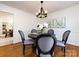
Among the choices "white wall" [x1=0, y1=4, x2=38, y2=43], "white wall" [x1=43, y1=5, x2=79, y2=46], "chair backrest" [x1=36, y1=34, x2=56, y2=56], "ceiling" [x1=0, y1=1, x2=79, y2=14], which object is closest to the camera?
"chair backrest" [x1=36, y1=34, x2=56, y2=56]

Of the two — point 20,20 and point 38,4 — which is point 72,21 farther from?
point 20,20

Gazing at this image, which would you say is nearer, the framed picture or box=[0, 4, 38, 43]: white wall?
box=[0, 4, 38, 43]: white wall

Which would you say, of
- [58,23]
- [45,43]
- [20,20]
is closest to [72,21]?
[58,23]

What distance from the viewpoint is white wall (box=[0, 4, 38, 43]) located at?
523cm

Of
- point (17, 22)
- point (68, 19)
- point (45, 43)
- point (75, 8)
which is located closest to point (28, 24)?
point (17, 22)

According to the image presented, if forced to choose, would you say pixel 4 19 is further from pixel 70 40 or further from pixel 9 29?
pixel 70 40

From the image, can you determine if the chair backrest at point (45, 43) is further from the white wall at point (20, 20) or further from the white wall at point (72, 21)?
the white wall at point (20, 20)

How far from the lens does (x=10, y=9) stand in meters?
5.18

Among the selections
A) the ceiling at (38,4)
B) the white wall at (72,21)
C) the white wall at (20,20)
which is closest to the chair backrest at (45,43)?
the ceiling at (38,4)

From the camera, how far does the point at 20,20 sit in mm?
5957

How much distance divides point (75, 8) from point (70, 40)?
170cm

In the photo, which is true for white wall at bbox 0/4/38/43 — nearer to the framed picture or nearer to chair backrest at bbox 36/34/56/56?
the framed picture

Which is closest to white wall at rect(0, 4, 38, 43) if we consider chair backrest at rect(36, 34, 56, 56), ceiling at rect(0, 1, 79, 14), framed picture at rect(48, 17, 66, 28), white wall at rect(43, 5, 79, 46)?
ceiling at rect(0, 1, 79, 14)

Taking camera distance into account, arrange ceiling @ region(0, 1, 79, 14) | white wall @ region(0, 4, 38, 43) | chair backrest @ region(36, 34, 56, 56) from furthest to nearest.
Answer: white wall @ region(0, 4, 38, 43) → ceiling @ region(0, 1, 79, 14) → chair backrest @ region(36, 34, 56, 56)
